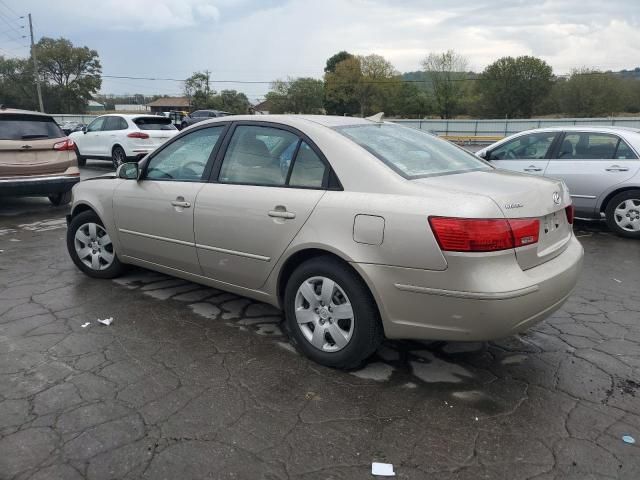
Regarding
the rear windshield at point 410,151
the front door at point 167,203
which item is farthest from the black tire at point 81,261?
the rear windshield at point 410,151

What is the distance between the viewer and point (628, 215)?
22.8 ft

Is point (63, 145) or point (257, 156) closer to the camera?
point (257, 156)

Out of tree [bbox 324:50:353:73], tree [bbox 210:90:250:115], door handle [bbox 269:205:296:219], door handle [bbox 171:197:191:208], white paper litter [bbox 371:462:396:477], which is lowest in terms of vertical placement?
white paper litter [bbox 371:462:396:477]

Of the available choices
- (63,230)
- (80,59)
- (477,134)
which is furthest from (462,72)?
(63,230)

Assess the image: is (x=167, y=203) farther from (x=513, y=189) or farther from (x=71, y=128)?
(x=71, y=128)

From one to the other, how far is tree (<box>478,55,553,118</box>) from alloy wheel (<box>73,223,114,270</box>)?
221 feet

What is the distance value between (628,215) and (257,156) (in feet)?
18.4

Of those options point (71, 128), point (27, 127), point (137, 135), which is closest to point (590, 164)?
point (27, 127)

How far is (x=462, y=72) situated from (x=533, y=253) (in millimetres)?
78923

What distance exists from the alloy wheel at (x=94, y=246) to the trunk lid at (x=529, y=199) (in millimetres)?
3292

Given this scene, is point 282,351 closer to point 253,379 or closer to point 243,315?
point 253,379

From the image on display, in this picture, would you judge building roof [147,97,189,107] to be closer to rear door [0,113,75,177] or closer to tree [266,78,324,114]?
tree [266,78,324,114]

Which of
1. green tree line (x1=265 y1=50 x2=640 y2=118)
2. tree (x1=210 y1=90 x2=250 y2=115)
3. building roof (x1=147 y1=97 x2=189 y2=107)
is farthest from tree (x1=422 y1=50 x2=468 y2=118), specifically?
building roof (x1=147 y1=97 x2=189 y2=107)

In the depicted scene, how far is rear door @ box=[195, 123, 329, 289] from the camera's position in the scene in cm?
340
